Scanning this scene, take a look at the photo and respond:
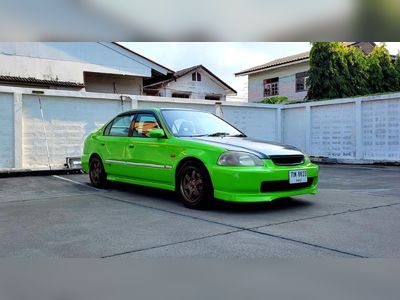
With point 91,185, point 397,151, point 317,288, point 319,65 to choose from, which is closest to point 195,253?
point 317,288

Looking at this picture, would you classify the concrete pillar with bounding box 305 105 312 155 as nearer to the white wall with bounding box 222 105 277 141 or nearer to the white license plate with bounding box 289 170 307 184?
the white wall with bounding box 222 105 277 141

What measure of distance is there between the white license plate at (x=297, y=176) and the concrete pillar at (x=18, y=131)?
22.7 ft

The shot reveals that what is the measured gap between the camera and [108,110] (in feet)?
36.4

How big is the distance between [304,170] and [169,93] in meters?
20.2

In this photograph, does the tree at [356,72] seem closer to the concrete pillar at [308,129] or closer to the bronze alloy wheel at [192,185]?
the concrete pillar at [308,129]

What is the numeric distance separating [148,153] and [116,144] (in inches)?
35.5

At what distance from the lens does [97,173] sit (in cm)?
730

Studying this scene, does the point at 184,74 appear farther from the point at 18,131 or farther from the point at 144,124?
the point at 144,124

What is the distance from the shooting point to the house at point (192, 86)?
2444 cm

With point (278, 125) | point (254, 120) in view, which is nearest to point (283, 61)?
point (278, 125)

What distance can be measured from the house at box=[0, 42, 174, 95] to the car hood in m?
11.4

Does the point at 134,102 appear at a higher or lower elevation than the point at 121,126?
higher

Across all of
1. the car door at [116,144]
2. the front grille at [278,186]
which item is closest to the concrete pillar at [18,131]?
the car door at [116,144]

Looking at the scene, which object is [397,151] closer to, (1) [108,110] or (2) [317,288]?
(1) [108,110]
